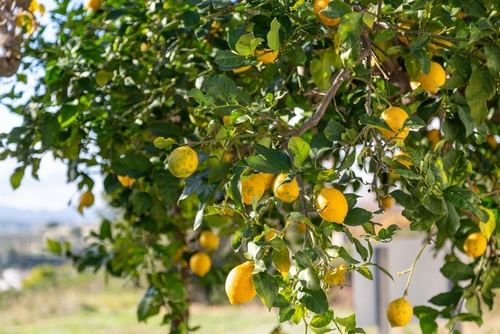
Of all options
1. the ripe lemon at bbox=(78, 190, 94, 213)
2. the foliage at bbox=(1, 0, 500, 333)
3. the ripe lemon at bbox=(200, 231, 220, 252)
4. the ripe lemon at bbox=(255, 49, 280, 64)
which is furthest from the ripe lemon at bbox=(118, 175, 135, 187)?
the ripe lemon at bbox=(255, 49, 280, 64)

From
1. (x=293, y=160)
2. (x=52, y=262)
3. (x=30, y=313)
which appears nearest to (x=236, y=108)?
(x=293, y=160)

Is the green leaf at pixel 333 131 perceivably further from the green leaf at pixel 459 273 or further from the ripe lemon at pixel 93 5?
the ripe lemon at pixel 93 5

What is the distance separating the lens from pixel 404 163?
0.66 metres

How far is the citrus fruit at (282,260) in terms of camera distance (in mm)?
623

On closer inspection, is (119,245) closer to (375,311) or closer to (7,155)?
(7,155)

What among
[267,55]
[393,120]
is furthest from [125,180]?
[393,120]

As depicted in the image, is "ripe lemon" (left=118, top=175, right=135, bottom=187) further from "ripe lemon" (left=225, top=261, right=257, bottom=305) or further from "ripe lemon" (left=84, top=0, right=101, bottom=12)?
"ripe lemon" (left=225, top=261, right=257, bottom=305)

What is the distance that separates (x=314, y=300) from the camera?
563mm

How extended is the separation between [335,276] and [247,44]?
262 millimetres

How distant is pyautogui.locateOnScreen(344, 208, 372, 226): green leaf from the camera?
0.64 m

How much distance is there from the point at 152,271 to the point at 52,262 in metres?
7.61

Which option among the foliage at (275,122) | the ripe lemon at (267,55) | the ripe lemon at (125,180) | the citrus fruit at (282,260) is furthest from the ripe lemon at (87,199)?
the citrus fruit at (282,260)

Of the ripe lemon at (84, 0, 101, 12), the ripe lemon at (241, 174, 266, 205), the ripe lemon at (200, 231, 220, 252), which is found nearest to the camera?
the ripe lemon at (241, 174, 266, 205)

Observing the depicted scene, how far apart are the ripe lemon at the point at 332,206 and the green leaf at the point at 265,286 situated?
83 millimetres
